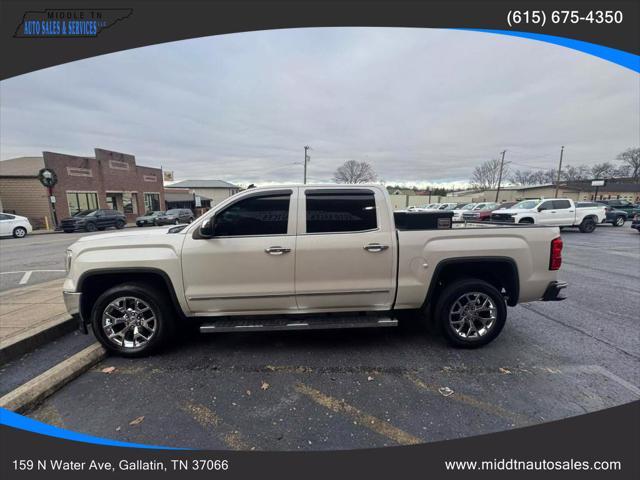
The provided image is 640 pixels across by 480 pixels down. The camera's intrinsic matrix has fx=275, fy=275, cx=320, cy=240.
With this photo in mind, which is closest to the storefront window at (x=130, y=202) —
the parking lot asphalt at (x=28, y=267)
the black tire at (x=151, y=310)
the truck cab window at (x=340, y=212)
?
the parking lot asphalt at (x=28, y=267)

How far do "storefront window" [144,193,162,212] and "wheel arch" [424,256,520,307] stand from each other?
1403 inches

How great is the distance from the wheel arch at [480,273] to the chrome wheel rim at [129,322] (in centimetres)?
332

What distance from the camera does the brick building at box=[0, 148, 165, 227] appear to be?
890 inches

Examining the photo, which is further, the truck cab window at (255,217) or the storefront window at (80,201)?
the storefront window at (80,201)

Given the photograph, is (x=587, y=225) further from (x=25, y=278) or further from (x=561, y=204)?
(x=25, y=278)

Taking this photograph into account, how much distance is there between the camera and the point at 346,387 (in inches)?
106

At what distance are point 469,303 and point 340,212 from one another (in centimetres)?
192

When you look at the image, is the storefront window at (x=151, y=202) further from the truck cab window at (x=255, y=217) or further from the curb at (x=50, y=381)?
the truck cab window at (x=255, y=217)

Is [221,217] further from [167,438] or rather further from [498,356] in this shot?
[498,356]

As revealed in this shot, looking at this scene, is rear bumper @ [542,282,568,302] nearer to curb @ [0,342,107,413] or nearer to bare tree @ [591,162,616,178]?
curb @ [0,342,107,413]

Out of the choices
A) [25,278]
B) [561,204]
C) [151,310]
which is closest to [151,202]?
[25,278]

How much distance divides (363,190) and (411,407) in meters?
2.31

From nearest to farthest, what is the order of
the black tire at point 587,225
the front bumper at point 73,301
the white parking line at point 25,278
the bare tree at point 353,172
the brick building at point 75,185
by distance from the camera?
the front bumper at point 73,301 → the white parking line at point 25,278 → the black tire at point 587,225 → the brick building at point 75,185 → the bare tree at point 353,172

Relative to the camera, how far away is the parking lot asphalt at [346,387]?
87.6 inches
